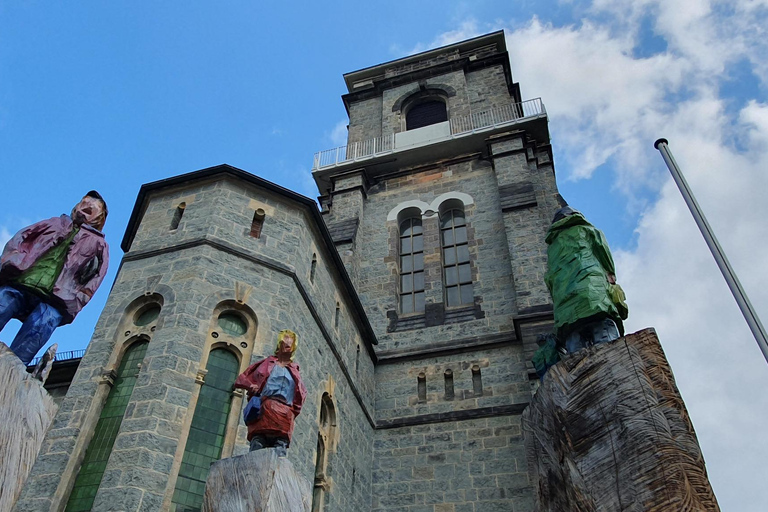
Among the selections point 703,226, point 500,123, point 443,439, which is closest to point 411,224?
point 500,123

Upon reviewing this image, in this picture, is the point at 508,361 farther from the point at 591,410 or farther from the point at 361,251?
the point at 591,410

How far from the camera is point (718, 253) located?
7.15 m

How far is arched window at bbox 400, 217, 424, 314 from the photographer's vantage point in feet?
53.2

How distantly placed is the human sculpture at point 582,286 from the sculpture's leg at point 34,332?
16.0 ft

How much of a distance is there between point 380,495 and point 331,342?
328 cm

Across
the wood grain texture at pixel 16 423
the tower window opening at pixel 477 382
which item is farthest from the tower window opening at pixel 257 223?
the wood grain texture at pixel 16 423

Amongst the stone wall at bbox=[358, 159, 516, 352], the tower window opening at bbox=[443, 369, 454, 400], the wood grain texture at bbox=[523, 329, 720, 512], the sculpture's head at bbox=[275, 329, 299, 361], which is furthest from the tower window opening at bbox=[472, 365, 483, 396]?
the sculpture's head at bbox=[275, 329, 299, 361]

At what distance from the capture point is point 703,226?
24.5 feet

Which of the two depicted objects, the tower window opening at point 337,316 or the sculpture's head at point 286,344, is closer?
the sculpture's head at point 286,344

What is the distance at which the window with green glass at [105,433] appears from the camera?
24.2 ft

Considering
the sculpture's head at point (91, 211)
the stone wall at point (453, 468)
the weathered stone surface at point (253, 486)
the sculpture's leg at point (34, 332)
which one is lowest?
the weathered stone surface at point (253, 486)

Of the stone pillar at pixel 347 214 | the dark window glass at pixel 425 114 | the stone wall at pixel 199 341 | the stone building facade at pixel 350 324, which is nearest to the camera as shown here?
the stone wall at pixel 199 341

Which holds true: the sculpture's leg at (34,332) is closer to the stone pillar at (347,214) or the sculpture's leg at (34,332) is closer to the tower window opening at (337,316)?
the tower window opening at (337,316)

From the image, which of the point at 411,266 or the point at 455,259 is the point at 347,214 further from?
the point at 455,259
